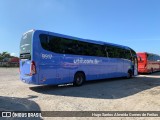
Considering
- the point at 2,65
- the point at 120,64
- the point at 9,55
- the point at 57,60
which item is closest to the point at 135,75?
the point at 120,64

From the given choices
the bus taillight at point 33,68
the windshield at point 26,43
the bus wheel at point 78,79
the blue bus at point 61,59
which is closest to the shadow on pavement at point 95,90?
the bus wheel at point 78,79

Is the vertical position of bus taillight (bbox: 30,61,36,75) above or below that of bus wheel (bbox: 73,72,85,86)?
above

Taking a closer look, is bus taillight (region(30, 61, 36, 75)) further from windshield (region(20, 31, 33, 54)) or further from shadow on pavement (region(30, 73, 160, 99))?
shadow on pavement (region(30, 73, 160, 99))

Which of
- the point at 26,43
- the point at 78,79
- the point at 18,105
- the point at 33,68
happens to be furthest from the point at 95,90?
the point at 18,105

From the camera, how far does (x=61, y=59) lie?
1222cm

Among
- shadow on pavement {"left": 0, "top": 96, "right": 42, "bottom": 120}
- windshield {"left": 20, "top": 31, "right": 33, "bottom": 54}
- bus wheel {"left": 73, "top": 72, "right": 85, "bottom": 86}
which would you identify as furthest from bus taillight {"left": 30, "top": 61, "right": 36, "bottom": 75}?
bus wheel {"left": 73, "top": 72, "right": 85, "bottom": 86}

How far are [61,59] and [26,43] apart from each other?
2.11 meters

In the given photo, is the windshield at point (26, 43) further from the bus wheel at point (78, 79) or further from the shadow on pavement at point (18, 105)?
the bus wheel at point (78, 79)

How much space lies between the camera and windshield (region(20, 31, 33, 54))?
11281 millimetres

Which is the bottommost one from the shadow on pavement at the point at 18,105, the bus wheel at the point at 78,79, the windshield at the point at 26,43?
the shadow on pavement at the point at 18,105

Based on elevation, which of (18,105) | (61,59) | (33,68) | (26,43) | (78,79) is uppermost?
(26,43)

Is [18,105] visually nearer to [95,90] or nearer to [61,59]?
[61,59]

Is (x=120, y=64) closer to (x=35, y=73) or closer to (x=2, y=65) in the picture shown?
(x=35, y=73)

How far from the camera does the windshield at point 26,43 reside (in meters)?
11.3
